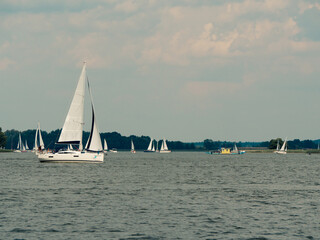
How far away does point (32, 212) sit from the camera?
123 feet

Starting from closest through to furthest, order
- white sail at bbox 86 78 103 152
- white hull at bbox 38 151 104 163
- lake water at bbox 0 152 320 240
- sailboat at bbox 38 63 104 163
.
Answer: lake water at bbox 0 152 320 240 → white hull at bbox 38 151 104 163 → sailboat at bbox 38 63 104 163 → white sail at bbox 86 78 103 152

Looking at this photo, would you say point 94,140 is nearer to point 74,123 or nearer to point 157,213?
point 74,123

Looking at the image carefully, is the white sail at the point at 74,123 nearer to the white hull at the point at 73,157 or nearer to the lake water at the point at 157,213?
the white hull at the point at 73,157

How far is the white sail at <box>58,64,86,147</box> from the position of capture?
4299 inches

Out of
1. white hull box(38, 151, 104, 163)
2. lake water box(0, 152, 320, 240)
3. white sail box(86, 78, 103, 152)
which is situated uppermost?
white sail box(86, 78, 103, 152)

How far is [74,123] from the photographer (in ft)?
360

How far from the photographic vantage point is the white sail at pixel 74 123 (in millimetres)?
109188

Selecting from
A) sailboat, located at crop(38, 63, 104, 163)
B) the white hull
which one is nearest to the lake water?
the white hull

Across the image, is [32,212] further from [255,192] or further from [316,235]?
[255,192]

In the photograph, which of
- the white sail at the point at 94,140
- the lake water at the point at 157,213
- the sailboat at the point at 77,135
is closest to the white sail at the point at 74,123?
the sailboat at the point at 77,135

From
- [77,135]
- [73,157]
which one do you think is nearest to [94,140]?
[77,135]

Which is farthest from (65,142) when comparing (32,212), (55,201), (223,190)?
(32,212)

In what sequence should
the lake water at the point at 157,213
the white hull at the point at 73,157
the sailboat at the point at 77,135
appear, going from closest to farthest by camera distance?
the lake water at the point at 157,213 < the white hull at the point at 73,157 < the sailboat at the point at 77,135

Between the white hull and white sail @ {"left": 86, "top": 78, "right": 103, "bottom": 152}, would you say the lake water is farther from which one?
white sail @ {"left": 86, "top": 78, "right": 103, "bottom": 152}
